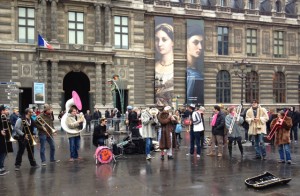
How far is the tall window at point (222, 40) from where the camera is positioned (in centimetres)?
4209

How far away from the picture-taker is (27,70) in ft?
107

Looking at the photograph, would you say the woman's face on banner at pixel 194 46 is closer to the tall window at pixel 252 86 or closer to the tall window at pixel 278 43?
the tall window at pixel 252 86

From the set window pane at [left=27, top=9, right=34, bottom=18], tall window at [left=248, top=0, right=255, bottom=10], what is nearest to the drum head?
window pane at [left=27, top=9, right=34, bottom=18]

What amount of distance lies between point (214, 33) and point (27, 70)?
20365 millimetres

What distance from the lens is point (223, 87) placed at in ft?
138

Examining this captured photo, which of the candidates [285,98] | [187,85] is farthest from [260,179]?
[285,98]

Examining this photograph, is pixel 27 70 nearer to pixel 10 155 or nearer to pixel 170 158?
pixel 10 155

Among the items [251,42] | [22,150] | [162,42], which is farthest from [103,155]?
[251,42]

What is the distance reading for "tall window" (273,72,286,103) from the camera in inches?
1759

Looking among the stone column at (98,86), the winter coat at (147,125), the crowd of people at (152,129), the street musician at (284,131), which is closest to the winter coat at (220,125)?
the crowd of people at (152,129)

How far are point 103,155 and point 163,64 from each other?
26084 mm

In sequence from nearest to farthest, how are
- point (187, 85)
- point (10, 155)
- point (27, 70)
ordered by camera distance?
1. point (10, 155)
2. point (27, 70)
3. point (187, 85)

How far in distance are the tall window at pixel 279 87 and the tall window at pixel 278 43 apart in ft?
7.76

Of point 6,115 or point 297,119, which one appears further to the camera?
point 297,119
